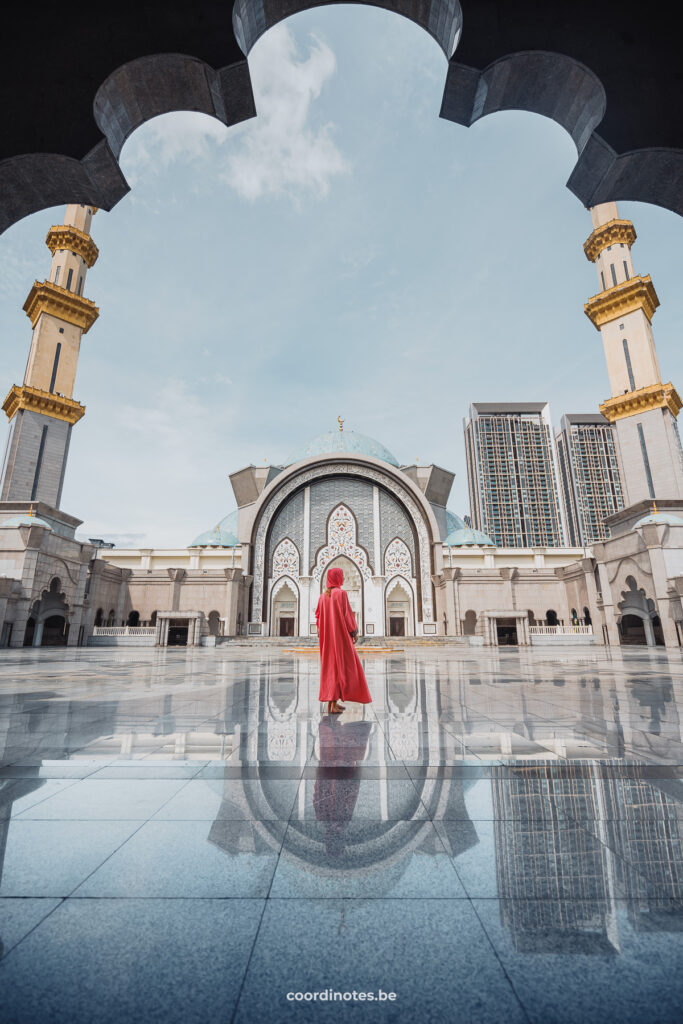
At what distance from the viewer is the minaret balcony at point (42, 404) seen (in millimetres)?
23453

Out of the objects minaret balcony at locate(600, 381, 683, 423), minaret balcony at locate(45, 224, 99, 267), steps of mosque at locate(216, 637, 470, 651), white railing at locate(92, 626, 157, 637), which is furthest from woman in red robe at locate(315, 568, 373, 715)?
minaret balcony at locate(45, 224, 99, 267)

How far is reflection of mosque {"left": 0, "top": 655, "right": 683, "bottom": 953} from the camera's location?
4.64 feet

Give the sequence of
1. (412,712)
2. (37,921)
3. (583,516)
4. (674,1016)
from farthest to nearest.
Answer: (583,516), (412,712), (37,921), (674,1016)

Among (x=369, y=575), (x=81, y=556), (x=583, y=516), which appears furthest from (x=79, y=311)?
(x=583, y=516)

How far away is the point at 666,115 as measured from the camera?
3.04 metres

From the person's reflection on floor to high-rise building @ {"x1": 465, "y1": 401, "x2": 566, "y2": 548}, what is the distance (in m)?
59.1

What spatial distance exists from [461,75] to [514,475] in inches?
2476

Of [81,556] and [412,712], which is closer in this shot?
[412,712]

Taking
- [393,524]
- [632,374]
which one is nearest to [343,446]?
[393,524]

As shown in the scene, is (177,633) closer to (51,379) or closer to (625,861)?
(51,379)

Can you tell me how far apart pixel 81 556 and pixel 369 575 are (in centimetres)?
1362

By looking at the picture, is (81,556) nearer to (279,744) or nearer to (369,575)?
Result: (369,575)

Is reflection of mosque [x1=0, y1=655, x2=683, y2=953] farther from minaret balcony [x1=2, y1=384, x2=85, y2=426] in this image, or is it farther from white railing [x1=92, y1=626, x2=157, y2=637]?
minaret balcony [x1=2, y1=384, x2=85, y2=426]

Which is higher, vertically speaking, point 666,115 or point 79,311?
point 79,311
